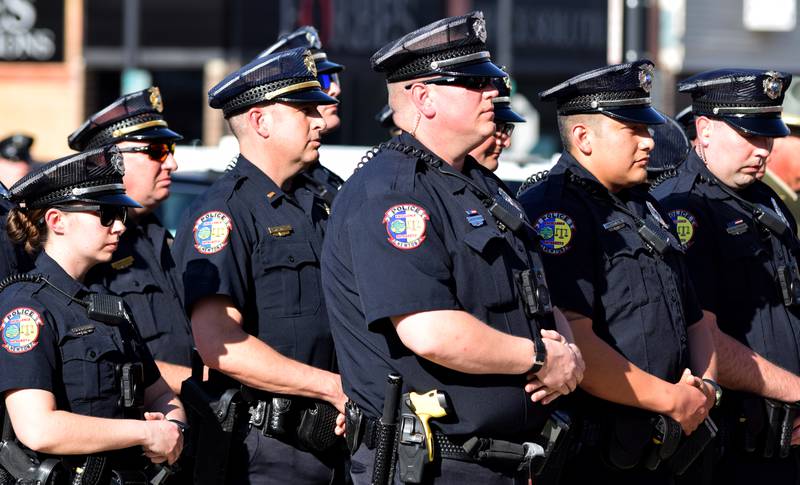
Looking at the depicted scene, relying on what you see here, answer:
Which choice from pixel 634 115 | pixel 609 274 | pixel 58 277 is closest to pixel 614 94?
pixel 634 115

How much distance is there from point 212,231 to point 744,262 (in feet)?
6.83

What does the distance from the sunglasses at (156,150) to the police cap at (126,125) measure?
4cm

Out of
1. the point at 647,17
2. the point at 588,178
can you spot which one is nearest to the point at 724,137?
the point at 588,178

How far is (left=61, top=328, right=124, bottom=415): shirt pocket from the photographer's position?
13.4ft

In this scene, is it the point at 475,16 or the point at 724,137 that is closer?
the point at 475,16

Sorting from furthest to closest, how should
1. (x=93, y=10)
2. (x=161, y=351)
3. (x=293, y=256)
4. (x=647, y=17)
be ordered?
1. (x=647, y=17)
2. (x=93, y=10)
3. (x=161, y=351)
4. (x=293, y=256)

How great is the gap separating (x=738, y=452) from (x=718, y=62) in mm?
18022

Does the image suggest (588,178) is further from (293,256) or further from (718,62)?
(718,62)

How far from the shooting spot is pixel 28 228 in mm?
4293

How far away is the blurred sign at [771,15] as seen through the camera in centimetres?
2231

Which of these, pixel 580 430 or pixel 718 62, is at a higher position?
pixel 718 62

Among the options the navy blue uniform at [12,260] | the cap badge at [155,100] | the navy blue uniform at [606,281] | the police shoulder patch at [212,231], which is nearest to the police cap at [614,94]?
the navy blue uniform at [606,281]

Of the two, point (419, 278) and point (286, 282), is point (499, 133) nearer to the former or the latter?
point (286, 282)

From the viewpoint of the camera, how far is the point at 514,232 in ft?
13.4
